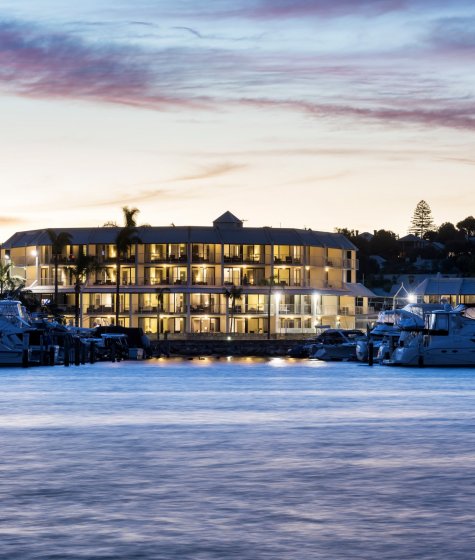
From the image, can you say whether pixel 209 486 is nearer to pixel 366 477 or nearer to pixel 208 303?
pixel 366 477

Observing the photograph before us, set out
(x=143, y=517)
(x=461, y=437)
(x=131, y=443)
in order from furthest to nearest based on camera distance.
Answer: (x=461, y=437) → (x=131, y=443) → (x=143, y=517)

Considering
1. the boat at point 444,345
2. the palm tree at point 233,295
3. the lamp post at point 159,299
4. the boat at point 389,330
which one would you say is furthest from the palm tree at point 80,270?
the boat at point 444,345

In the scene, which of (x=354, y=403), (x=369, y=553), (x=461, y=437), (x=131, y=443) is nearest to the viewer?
(x=369, y=553)

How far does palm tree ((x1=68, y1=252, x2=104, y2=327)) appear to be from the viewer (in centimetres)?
17625

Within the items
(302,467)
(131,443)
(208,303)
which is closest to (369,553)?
(302,467)

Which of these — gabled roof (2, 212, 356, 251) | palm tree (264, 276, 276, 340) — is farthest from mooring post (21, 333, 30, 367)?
gabled roof (2, 212, 356, 251)

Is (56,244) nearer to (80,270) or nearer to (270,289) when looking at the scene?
(80,270)

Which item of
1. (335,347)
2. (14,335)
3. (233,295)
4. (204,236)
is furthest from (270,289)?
(14,335)

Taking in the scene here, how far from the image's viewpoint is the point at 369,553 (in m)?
19.6

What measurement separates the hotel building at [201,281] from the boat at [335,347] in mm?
38616

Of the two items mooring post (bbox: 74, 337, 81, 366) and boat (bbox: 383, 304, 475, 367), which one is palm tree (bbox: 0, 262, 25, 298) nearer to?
mooring post (bbox: 74, 337, 81, 366)

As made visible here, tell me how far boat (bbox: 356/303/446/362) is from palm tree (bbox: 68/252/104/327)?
5316 cm

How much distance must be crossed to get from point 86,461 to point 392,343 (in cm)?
9263

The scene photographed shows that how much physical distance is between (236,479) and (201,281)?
161 meters
